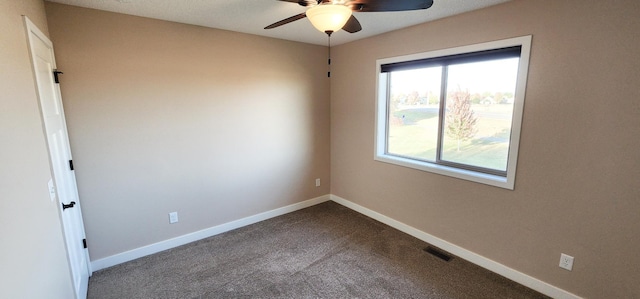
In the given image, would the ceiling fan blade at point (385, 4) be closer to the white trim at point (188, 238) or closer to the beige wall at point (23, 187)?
the beige wall at point (23, 187)


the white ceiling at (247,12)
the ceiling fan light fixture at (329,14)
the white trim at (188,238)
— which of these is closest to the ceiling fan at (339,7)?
the ceiling fan light fixture at (329,14)

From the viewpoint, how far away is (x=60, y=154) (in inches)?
80.0

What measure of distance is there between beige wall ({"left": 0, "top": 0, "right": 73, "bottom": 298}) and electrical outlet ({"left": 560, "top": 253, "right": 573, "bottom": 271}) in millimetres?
3238

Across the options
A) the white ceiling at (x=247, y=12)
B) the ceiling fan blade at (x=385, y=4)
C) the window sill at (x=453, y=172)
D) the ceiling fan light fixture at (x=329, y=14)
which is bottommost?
the window sill at (x=453, y=172)

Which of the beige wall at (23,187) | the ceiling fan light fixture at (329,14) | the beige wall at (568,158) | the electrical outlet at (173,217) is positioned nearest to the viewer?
the beige wall at (23,187)

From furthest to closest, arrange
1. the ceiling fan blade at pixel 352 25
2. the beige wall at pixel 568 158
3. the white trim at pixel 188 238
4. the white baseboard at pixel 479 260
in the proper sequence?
1. the white trim at pixel 188 238
2. the white baseboard at pixel 479 260
3. the ceiling fan blade at pixel 352 25
4. the beige wall at pixel 568 158

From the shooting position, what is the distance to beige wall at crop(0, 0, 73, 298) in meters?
1.05

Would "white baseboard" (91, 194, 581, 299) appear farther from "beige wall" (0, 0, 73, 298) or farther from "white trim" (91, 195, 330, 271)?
"beige wall" (0, 0, 73, 298)

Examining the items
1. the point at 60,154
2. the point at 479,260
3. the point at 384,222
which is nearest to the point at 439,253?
the point at 479,260

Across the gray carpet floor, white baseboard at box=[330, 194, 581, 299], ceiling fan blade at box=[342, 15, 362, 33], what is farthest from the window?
ceiling fan blade at box=[342, 15, 362, 33]

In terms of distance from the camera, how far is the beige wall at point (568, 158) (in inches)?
71.2

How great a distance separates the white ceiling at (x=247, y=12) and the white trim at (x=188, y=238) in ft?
7.40

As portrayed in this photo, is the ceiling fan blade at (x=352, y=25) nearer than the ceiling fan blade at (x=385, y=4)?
No

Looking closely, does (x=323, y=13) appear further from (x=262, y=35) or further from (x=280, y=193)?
(x=280, y=193)
